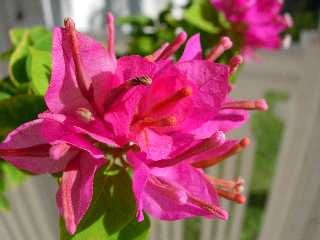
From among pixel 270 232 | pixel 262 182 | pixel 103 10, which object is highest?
pixel 103 10

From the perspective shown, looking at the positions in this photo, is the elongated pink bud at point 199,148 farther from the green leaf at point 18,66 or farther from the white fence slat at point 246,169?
the white fence slat at point 246,169

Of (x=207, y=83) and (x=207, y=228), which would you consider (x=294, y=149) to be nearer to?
(x=207, y=228)

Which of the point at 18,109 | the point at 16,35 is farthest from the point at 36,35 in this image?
the point at 18,109

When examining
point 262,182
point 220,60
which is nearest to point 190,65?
point 220,60

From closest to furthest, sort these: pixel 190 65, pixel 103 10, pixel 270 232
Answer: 1. pixel 190 65
2. pixel 270 232
3. pixel 103 10

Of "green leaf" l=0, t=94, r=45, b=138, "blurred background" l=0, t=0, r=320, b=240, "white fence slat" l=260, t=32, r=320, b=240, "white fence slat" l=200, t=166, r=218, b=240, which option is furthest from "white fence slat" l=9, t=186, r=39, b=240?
"green leaf" l=0, t=94, r=45, b=138

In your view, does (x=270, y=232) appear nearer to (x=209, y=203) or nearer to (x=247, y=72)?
(x=247, y=72)
